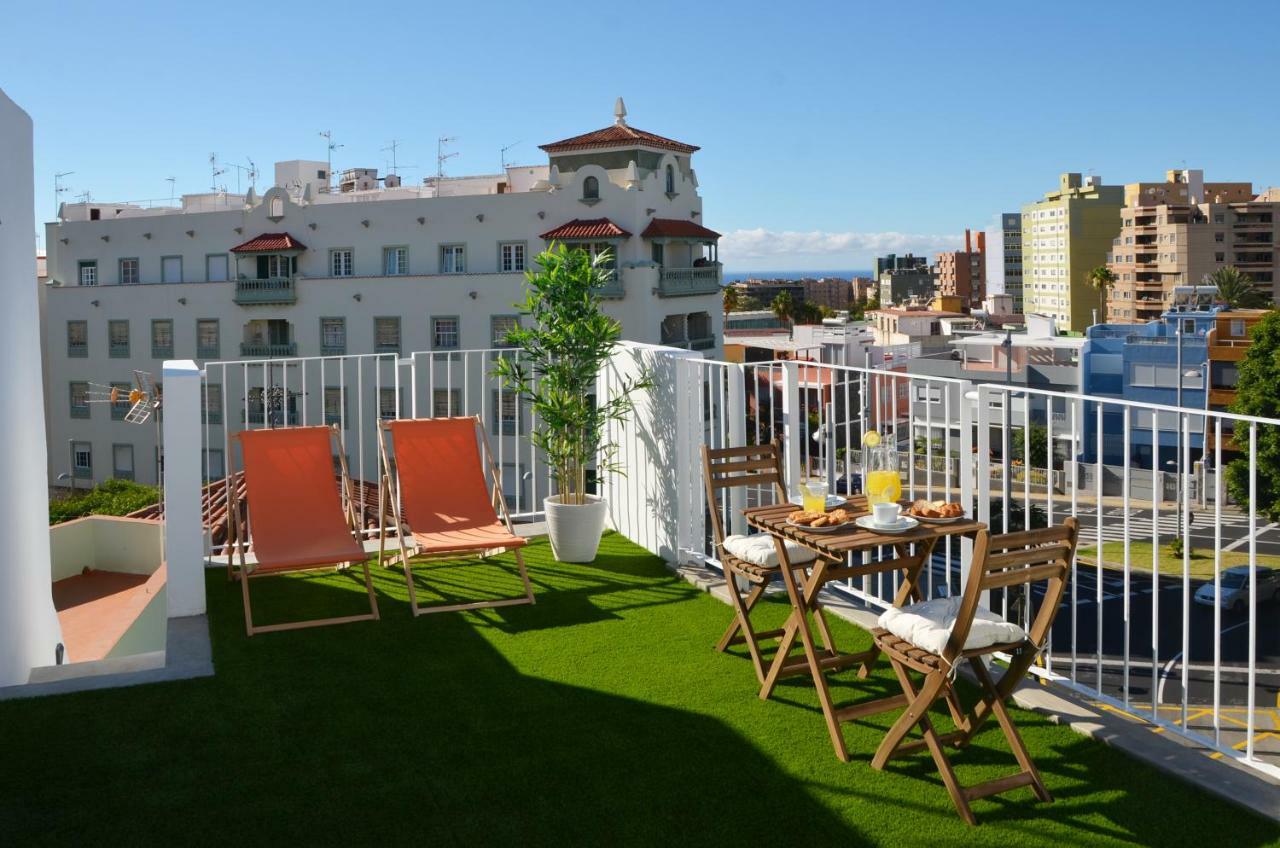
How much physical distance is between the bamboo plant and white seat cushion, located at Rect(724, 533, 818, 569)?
2.18 metres

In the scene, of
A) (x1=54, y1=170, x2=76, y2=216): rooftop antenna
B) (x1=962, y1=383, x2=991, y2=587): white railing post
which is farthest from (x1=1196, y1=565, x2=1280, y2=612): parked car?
(x1=54, y1=170, x2=76, y2=216): rooftop antenna

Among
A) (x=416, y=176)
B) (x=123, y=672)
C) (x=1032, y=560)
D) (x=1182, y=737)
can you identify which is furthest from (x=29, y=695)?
(x=416, y=176)

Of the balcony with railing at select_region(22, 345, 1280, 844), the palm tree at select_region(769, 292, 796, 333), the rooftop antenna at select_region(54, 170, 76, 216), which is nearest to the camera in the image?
the balcony with railing at select_region(22, 345, 1280, 844)

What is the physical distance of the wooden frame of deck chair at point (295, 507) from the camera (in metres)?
A: 5.67

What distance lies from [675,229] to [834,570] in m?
40.2

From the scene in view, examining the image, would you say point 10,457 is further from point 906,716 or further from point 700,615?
point 906,716

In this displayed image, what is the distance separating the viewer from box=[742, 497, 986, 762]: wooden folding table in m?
3.98

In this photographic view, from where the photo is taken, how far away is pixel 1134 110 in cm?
Answer: 13025

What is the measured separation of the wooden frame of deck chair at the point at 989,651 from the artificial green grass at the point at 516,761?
0.26 ft

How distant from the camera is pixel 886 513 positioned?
161 inches

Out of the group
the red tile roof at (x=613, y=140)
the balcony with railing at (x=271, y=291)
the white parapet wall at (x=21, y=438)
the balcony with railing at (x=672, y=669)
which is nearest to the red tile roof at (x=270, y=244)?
the balcony with railing at (x=271, y=291)

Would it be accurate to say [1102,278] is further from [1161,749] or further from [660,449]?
[1161,749]

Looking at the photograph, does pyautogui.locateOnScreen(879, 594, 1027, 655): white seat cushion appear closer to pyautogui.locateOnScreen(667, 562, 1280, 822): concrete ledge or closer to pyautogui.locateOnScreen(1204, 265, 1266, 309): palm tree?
pyautogui.locateOnScreen(667, 562, 1280, 822): concrete ledge

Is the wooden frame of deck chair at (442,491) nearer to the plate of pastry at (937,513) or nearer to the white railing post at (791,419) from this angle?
the white railing post at (791,419)
